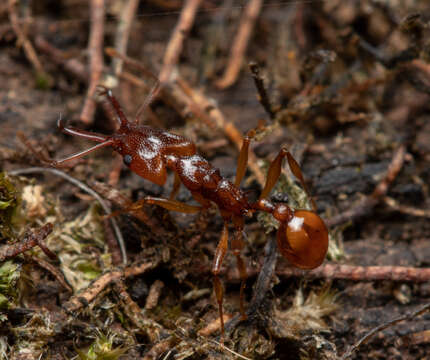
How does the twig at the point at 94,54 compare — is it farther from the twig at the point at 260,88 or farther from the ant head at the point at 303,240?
the ant head at the point at 303,240

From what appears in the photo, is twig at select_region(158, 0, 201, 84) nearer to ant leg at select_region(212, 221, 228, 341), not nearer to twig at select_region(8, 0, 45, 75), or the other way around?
twig at select_region(8, 0, 45, 75)

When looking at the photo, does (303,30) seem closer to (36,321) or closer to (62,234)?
(62,234)

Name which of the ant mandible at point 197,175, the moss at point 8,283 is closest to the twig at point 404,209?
the ant mandible at point 197,175

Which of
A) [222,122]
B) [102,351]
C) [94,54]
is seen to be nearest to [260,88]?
[222,122]

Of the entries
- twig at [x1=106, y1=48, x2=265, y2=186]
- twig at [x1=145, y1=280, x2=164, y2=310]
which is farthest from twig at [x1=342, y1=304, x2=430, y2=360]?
twig at [x1=106, y1=48, x2=265, y2=186]

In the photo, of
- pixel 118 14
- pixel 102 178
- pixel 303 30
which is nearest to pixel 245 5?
pixel 303 30
